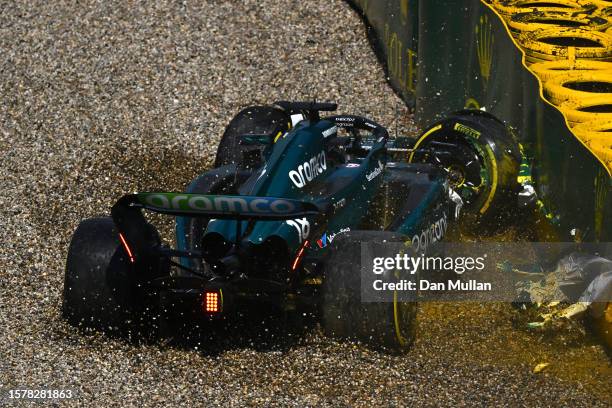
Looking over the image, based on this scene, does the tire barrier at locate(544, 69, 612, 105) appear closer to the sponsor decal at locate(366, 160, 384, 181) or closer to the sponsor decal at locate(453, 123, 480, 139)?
the sponsor decal at locate(453, 123, 480, 139)

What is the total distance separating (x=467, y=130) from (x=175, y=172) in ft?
9.15

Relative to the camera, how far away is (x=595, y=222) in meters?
7.54

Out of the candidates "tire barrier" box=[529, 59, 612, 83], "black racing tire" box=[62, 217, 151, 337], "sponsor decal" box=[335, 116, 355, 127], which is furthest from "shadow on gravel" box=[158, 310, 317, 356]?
"tire barrier" box=[529, 59, 612, 83]

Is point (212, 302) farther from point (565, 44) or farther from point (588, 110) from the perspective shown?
point (565, 44)

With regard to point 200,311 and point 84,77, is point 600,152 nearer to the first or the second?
point 200,311

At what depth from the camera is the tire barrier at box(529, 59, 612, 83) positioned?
905 cm

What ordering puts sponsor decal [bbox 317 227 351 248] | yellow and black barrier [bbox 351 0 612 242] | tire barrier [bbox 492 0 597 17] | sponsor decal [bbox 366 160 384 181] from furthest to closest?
tire barrier [bbox 492 0 597 17]
sponsor decal [bbox 366 160 384 181]
yellow and black barrier [bbox 351 0 612 242]
sponsor decal [bbox 317 227 351 248]

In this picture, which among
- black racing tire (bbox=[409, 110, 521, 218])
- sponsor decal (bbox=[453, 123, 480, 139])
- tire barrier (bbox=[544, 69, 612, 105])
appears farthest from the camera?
sponsor decal (bbox=[453, 123, 480, 139])

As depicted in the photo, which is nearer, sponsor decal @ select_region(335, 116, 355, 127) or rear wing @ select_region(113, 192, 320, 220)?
rear wing @ select_region(113, 192, 320, 220)

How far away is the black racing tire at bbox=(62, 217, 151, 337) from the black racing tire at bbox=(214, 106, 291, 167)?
7.06 feet

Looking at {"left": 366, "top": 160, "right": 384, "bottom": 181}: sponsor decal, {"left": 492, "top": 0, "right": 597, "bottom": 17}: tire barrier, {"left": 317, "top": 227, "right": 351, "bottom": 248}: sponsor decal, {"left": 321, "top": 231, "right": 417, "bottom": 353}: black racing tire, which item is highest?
{"left": 492, "top": 0, "right": 597, "bottom": 17}: tire barrier

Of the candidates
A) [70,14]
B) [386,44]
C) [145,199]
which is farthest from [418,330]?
[70,14]

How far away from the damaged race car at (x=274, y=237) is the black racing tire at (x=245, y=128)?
0.44 metres

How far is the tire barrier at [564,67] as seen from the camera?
9055 millimetres
